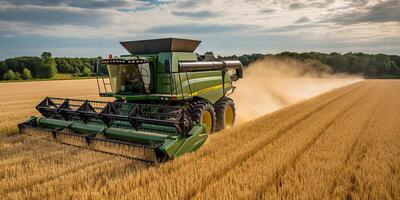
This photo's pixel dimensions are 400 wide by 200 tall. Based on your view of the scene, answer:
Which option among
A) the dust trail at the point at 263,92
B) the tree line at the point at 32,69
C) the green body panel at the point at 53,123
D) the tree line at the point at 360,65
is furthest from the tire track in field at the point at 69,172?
the tree line at the point at 360,65

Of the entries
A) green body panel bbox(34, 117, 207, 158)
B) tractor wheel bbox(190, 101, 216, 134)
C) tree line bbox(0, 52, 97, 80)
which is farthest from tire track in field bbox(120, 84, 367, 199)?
tree line bbox(0, 52, 97, 80)

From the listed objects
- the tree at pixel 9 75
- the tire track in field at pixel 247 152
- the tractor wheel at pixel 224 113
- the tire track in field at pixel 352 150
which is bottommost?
the tire track in field at pixel 352 150

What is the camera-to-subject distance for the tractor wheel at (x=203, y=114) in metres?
6.81

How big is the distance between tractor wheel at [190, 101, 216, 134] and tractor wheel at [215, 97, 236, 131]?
79 cm

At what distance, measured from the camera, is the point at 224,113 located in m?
8.45

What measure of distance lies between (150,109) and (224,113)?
6.90 ft

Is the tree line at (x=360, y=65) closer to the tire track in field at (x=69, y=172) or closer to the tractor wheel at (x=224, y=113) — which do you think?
the tractor wheel at (x=224, y=113)

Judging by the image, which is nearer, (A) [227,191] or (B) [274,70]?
(A) [227,191]

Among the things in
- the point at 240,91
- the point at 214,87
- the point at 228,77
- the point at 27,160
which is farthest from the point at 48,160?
the point at 240,91

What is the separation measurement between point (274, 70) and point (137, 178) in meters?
23.5

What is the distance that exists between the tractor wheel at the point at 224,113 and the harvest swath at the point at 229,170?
1.24 meters

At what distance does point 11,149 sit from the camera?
6.14 metres

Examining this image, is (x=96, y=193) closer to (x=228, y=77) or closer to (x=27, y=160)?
(x=27, y=160)

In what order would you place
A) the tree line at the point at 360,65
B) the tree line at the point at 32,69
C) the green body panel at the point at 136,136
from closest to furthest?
the green body panel at the point at 136,136
the tree line at the point at 32,69
the tree line at the point at 360,65
